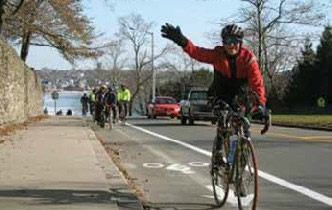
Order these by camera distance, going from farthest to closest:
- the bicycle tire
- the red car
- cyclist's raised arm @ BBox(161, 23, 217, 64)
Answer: the red car
the bicycle tire
cyclist's raised arm @ BBox(161, 23, 217, 64)

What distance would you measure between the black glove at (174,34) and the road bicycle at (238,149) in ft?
2.68

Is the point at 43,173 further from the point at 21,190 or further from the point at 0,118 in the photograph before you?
the point at 0,118

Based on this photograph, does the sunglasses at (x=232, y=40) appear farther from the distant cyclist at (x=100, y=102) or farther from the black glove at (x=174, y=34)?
the distant cyclist at (x=100, y=102)

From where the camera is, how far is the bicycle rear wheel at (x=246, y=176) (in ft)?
25.0

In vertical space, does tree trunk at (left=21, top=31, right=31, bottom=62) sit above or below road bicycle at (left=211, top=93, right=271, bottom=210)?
above

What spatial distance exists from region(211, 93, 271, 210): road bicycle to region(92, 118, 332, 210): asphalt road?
0.72 meters

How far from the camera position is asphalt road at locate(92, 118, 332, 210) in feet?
31.1

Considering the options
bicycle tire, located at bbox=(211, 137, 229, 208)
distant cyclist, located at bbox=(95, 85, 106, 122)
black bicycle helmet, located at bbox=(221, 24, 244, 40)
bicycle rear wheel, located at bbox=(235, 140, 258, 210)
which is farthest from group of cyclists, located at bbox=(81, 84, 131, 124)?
bicycle rear wheel, located at bbox=(235, 140, 258, 210)

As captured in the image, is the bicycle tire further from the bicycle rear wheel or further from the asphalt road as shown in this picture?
the bicycle rear wheel

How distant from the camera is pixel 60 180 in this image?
10.5 m

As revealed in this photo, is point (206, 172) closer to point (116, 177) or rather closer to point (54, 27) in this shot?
point (116, 177)

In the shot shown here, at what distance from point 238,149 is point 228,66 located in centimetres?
107

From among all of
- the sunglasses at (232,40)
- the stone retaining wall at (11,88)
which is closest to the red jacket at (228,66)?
the sunglasses at (232,40)

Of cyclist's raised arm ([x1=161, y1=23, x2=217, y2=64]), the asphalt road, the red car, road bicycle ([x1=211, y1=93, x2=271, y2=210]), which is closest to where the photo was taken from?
road bicycle ([x1=211, y1=93, x2=271, y2=210])
